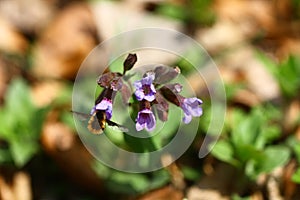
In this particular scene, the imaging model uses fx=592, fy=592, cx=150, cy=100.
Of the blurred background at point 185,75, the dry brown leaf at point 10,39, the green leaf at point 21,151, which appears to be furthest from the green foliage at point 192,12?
the green leaf at point 21,151

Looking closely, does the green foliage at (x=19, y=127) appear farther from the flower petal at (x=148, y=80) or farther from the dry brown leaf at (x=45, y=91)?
the flower petal at (x=148, y=80)

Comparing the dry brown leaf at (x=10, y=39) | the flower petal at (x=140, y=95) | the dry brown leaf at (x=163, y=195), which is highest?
the dry brown leaf at (x=10, y=39)

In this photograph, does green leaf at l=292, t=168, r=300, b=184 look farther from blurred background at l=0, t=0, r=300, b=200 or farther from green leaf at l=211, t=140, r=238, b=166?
green leaf at l=211, t=140, r=238, b=166

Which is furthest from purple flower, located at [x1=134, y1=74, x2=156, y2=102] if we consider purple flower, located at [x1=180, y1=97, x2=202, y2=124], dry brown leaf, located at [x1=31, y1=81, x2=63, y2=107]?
A: dry brown leaf, located at [x1=31, y1=81, x2=63, y2=107]

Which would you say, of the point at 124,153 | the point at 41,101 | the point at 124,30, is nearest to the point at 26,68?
the point at 41,101

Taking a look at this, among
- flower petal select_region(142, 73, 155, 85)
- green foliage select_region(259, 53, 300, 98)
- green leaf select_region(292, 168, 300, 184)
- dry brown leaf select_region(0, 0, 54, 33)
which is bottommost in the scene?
green leaf select_region(292, 168, 300, 184)

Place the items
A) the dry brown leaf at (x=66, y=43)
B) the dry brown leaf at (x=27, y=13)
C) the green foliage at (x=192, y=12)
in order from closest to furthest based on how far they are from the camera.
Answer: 1. the dry brown leaf at (x=66, y=43)
2. the green foliage at (x=192, y=12)
3. the dry brown leaf at (x=27, y=13)

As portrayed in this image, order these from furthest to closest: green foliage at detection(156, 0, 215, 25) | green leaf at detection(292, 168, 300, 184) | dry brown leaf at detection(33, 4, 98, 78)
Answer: green foliage at detection(156, 0, 215, 25) < dry brown leaf at detection(33, 4, 98, 78) < green leaf at detection(292, 168, 300, 184)

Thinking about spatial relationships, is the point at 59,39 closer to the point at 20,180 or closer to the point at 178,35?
the point at 178,35
